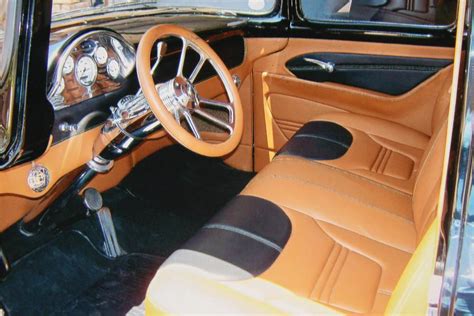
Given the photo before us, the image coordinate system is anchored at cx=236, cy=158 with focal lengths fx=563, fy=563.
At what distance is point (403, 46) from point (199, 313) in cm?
151

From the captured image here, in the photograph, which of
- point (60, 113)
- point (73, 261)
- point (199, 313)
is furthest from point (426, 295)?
point (73, 261)

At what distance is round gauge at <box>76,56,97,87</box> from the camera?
1560 mm

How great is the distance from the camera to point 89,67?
1.59 m

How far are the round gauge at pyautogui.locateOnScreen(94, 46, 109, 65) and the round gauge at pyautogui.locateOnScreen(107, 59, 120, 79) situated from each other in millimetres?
25

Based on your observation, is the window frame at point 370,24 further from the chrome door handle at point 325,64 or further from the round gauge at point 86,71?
the round gauge at point 86,71

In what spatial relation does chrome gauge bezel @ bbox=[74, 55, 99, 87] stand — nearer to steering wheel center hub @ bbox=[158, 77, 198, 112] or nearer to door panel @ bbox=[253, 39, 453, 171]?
steering wheel center hub @ bbox=[158, 77, 198, 112]

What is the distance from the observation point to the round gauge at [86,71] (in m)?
1.56

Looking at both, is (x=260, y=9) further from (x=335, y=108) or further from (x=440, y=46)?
(x=440, y=46)

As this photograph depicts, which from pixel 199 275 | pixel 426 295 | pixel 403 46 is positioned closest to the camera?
pixel 426 295

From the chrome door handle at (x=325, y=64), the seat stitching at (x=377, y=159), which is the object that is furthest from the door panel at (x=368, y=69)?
the seat stitching at (x=377, y=159)

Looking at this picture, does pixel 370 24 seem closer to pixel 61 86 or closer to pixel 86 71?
pixel 86 71

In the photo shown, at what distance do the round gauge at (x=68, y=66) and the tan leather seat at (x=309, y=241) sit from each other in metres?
0.56

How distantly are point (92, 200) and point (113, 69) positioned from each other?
563 mm

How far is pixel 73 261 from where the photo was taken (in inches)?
81.2
